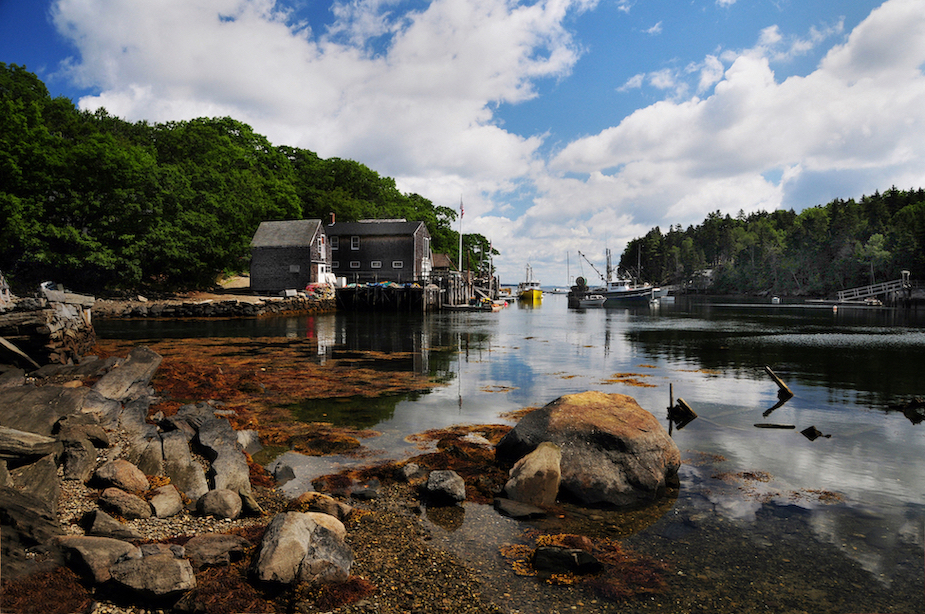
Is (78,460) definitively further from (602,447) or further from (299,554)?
(602,447)

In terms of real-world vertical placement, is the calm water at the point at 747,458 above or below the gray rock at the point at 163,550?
below

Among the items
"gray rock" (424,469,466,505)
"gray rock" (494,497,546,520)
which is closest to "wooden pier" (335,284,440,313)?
"gray rock" (424,469,466,505)

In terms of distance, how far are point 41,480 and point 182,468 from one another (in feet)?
6.21

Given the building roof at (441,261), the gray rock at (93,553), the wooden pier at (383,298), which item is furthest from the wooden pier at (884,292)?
the gray rock at (93,553)

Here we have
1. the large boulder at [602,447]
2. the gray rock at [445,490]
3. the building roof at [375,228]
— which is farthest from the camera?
the building roof at [375,228]

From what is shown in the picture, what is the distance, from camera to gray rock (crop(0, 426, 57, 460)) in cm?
609

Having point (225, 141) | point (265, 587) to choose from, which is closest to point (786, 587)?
point (265, 587)

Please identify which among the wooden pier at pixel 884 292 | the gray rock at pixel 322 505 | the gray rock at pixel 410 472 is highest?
the wooden pier at pixel 884 292

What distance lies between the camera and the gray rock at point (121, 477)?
266 inches

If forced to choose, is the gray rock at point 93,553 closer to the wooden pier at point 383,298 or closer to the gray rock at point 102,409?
the gray rock at point 102,409

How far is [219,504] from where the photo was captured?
665 centimetres

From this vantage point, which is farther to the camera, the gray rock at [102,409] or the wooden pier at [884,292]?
the wooden pier at [884,292]

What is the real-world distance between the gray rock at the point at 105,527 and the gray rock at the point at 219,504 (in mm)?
981

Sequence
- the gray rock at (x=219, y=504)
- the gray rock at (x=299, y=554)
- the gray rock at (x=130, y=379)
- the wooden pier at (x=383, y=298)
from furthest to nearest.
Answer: the wooden pier at (x=383, y=298) → the gray rock at (x=130, y=379) → the gray rock at (x=219, y=504) → the gray rock at (x=299, y=554)
